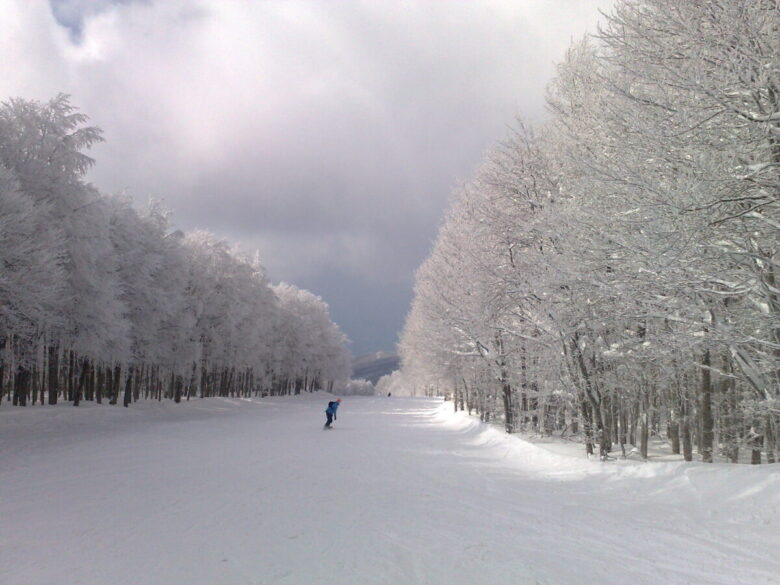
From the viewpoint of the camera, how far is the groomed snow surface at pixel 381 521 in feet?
17.1

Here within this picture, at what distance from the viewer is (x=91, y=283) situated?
2198 cm

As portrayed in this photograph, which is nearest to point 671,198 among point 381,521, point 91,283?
point 381,521

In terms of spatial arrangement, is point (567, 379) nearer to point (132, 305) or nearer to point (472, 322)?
point (472, 322)

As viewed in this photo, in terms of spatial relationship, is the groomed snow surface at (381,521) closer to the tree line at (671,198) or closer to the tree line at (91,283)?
the tree line at (671,198)

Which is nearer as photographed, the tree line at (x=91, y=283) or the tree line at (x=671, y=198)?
the tree line at (x=671, y=198)

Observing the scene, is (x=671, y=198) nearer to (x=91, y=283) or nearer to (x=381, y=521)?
(x=381, y=521)

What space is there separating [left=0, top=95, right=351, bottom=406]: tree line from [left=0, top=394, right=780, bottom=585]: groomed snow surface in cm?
772

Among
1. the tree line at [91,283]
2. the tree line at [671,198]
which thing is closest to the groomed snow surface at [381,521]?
the tree line at [671,198]

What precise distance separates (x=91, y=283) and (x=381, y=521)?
65.5 ft

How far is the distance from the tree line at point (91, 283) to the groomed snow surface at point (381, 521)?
25.3ft

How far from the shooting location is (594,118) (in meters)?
10.1

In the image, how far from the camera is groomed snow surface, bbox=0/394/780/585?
5.23 m

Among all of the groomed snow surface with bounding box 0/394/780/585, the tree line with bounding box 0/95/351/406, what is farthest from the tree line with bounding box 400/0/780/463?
the tree line with bounding box 0/95/351/406

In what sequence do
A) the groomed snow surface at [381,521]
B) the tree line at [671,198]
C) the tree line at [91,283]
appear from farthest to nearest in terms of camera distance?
the tree line at [91,283] < the tree line at [671,198] < the groomed snow surface at [381,521]
